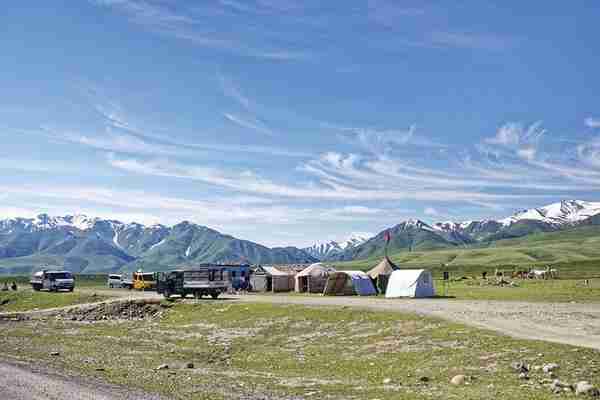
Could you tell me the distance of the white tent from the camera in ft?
227

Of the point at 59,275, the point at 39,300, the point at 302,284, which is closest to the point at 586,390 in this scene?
the point at 302,284

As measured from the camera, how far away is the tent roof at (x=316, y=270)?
90.9 metres

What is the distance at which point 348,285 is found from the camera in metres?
79.8

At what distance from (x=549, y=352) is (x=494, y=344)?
11.5 feet

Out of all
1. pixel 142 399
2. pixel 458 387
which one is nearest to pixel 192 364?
pixel 142 399

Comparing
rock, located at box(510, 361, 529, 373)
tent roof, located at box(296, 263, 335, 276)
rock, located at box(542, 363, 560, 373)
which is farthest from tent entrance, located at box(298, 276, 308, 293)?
rock, located at box(542, 363, 560, 373)

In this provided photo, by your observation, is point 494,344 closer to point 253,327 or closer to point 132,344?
point 253,327

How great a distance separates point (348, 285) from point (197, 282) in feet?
62.9

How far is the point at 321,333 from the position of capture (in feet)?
141

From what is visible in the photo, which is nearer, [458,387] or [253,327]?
[458,387]

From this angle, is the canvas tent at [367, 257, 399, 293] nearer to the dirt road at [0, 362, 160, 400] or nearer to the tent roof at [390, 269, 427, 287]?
Result: the tent roof at [390, 269, 427, 287]

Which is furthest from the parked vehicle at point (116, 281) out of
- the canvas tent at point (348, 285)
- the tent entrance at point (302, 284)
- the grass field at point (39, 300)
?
the canvas tent at point (348, 285)

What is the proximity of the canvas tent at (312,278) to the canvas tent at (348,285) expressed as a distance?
30.4ft

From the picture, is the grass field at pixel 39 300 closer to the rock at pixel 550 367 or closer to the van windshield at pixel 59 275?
the van windshield at pixel 59 275
